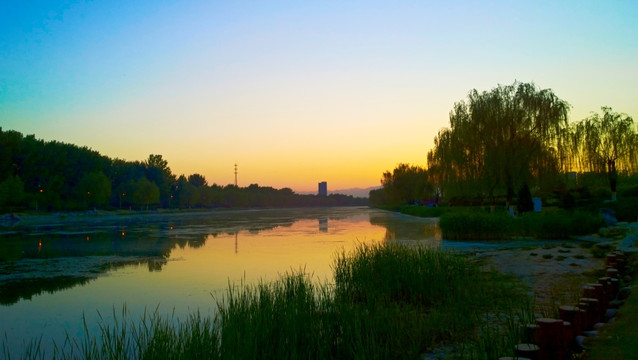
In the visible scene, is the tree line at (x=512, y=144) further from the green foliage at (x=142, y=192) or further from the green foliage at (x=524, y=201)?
the green foliage at (x=142, y=192)

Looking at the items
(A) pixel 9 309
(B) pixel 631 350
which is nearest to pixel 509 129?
(B) pixel 631 350

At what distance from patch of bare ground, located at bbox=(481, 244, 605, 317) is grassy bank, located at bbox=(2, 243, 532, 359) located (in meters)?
0.46

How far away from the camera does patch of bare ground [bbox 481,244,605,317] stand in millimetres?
7595

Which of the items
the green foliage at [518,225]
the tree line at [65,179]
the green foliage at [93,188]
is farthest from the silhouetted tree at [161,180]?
the green foliage at [518,225]

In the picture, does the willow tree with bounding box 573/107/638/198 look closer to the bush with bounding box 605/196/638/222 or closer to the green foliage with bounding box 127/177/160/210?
the bush with bounding box 605/196/638/222

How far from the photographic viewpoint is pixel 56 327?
7.46 m

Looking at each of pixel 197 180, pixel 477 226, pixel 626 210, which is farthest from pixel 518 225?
pixel 197 180

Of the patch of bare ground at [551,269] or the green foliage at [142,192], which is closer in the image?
the patch of bare ground at [551,269]

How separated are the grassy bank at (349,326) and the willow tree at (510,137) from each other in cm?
1632

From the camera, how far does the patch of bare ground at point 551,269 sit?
299 inches

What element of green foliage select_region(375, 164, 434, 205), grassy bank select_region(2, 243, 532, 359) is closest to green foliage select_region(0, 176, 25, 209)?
green foliage select_region(375, 164, 434, 205)

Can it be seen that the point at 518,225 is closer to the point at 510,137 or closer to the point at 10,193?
the point at 510,137

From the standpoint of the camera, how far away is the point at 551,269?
1094cm

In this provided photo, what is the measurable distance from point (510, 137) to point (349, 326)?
21653 mm
